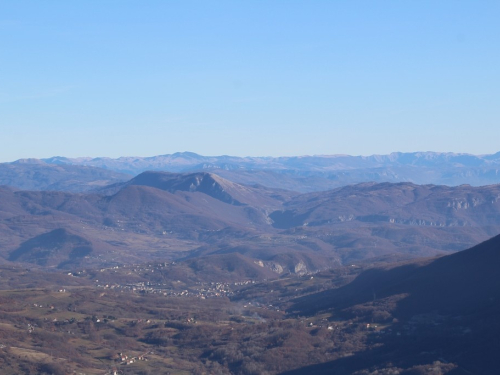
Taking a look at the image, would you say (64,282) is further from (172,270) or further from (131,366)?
(131,366)

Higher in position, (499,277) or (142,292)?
(499,277)

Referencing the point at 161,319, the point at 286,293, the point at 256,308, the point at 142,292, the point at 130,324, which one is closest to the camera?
the point at 130,324

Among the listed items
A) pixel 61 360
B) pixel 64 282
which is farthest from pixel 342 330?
pixel 64 282

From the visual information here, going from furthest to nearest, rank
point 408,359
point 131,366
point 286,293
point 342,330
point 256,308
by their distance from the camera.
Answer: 1. point 286,293
2. point 256,308
3. point 342,330
4. point 131,366
5. point 408,359

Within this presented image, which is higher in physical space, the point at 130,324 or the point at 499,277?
the point at 499,277

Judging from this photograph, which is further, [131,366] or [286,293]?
[286,293]

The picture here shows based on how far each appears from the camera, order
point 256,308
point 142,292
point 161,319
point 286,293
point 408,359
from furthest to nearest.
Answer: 1. point 142,292
2. point 286,293
3. point 256,308
4. point 161,319
5. point 408,359

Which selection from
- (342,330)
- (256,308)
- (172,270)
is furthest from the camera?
(172,270)

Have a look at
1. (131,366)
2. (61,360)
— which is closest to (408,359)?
(131,366)

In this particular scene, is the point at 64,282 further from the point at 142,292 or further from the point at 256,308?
the point at 256,308
